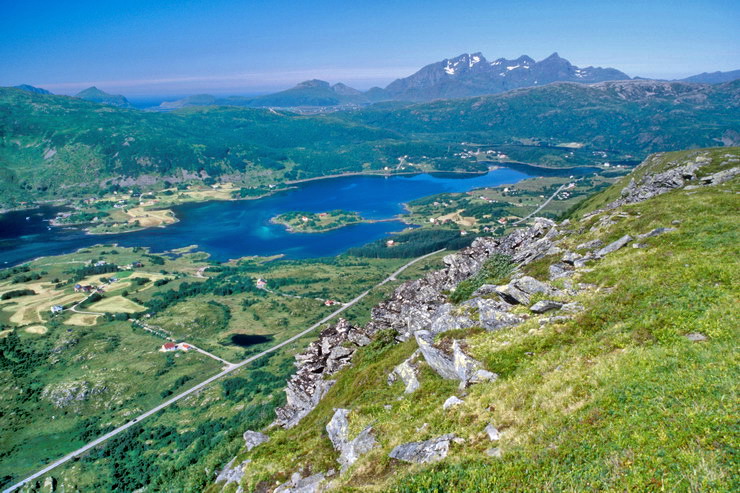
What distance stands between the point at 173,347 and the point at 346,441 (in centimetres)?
10915

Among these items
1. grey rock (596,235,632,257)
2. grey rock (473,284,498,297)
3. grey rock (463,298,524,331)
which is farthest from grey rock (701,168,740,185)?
grey rock (463,298,524,331)

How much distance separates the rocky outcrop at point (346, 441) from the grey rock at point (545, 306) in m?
15.6

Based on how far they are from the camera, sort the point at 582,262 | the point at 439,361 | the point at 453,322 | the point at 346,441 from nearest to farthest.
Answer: the point at 346,441 < the point at 439,361 < the point at 453,322 < the point at 582,262

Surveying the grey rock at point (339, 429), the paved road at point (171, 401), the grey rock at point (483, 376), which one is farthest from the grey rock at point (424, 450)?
the paved road at point (171, 401)

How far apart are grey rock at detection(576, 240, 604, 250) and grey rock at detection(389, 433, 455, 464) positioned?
109 feet

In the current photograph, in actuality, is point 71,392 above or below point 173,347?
above

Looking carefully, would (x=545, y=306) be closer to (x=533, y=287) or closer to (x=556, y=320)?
(x=556, y=320)

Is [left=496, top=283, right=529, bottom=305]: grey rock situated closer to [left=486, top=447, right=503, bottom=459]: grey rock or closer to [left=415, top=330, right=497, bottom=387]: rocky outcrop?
[left=415, top=330, right=497, bottom=387]: rocky outcrop

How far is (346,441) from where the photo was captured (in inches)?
1075

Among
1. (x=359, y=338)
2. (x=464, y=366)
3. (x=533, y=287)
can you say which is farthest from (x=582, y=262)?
(x=359, y=338)

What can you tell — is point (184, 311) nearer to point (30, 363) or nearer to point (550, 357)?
point (30, 363)

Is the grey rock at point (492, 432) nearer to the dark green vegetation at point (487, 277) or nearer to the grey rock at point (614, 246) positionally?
the dark green vegetation at point (487, 277)

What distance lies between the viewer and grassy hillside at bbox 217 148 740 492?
16.5m

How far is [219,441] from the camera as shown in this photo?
251ft
